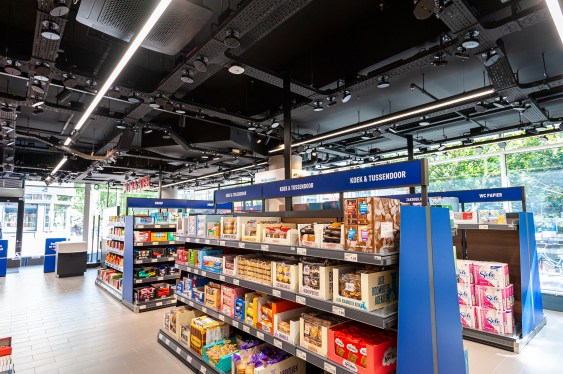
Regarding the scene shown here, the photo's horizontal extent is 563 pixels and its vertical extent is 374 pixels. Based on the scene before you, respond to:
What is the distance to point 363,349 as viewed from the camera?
2408 mm

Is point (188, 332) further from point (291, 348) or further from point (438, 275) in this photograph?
point (438, 275)

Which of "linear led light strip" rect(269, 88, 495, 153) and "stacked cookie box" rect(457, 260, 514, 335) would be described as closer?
"stacked cookie box" rect(457, 260, 514, 335)

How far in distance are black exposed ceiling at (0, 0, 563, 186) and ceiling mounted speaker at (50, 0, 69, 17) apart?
0.47 feet

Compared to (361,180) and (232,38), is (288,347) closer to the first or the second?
(361,180)

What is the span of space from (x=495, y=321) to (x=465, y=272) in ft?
2.68

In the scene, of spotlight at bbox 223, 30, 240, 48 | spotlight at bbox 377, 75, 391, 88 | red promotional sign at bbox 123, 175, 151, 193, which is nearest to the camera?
spotlight at bbox 223, 30, 240, 48

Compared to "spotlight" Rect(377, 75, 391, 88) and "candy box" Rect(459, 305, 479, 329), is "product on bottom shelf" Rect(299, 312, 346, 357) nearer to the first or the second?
"candy box" Rect(459, 305, 479, 329)

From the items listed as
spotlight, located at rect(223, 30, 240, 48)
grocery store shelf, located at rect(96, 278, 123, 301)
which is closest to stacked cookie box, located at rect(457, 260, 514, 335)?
spotlight, located at rect(223, 30, 240, 48)

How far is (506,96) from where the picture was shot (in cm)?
562

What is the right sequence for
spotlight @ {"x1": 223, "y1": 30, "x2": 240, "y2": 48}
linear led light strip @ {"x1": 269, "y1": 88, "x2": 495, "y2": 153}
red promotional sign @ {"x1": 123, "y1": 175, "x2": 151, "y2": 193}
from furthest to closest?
red promotional sign @ {"x1": 123, "y1": 175, "x2": 151, "y2": 193} < linear led light strip @ {"x1": 269, "y1": 88, "x2": 495, "y2": 153} < spotlight @ {"x1": 223, "y1": 30, "x2": 240, "y2": 48}

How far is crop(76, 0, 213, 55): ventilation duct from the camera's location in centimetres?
333

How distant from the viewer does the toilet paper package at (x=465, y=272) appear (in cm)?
526

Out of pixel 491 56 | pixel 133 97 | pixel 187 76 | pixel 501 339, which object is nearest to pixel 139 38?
pixel 187 76

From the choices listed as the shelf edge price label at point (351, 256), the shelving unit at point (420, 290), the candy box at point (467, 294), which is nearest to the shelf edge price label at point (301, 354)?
the shelving unit at point (420, 290)
